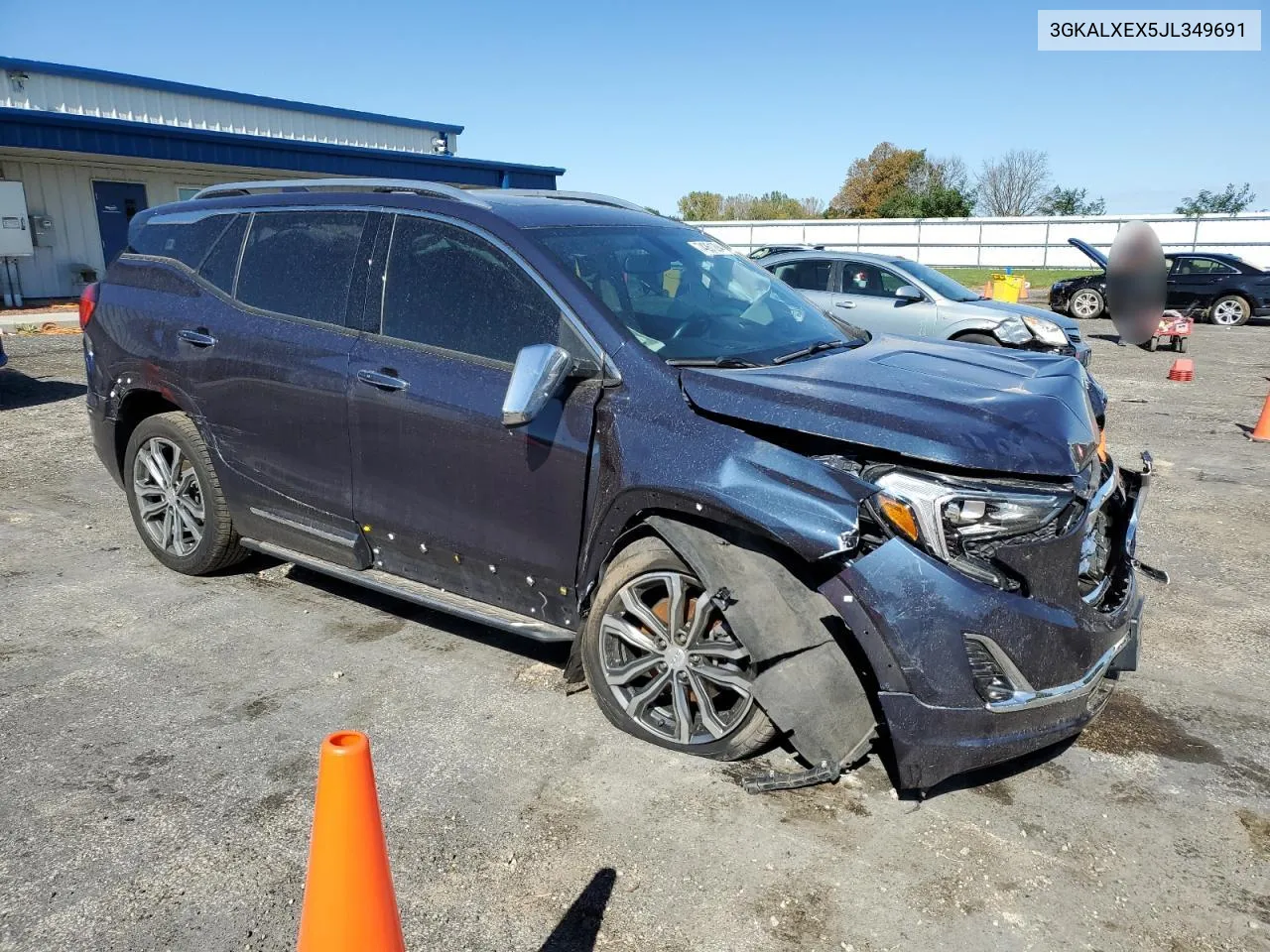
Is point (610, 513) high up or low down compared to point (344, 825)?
up

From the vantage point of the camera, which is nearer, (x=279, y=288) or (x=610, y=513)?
(x=610, y=513)

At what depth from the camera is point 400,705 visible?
3.79m

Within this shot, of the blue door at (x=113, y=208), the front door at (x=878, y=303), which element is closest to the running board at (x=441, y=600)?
the front door at (x=878, y=303)

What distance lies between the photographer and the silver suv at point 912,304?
11.2 meters

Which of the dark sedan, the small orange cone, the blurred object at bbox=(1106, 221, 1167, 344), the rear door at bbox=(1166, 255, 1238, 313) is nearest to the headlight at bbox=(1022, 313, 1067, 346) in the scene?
the small orange cone

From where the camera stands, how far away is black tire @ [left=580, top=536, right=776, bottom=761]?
10.7 feet

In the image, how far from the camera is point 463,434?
366 cm

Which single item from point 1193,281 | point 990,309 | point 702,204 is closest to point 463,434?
point 990,309

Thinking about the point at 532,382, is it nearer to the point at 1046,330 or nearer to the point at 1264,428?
the point at 1264,428

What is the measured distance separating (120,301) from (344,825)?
13.6 ft

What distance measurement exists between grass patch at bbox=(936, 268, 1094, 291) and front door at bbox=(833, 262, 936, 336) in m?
21.4

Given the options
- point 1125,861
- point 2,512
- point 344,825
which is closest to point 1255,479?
point 1125,861

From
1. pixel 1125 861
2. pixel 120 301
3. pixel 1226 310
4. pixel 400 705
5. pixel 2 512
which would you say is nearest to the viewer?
pixel 1125 861

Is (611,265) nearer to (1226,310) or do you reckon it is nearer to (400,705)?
(400,705)
